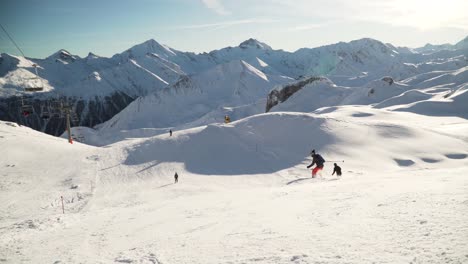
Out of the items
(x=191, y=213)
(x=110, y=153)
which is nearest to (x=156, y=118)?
(x=110, y=153)

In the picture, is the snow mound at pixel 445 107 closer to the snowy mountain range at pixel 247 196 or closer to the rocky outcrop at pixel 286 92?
the snowy mountain range at pixel 247 196

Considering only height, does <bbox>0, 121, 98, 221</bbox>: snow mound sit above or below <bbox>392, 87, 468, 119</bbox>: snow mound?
below

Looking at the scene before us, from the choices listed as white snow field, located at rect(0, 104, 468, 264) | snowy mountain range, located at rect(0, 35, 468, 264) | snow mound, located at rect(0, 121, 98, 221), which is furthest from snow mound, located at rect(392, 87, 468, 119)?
snow mound, located at rect(0, 121, 98, 221)

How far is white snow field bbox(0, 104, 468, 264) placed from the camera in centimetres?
834

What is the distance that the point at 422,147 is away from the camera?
32.0 meters

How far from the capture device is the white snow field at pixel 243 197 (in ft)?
27.4

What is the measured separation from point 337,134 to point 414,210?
86.9ft

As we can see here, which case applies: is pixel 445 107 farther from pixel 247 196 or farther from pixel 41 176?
pixel 41 176

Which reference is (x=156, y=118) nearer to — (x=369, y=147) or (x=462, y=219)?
(x=369, y=147)

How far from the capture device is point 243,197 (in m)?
16.6

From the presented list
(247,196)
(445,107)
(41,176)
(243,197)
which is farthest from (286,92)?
(243,197)

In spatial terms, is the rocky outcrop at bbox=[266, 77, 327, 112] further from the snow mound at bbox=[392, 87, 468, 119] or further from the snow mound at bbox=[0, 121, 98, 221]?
the snow mound at bbox=[0, 121, 98, 221]

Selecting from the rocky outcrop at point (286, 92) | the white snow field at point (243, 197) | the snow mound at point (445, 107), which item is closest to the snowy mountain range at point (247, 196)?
the white snow field at point (243, 197)

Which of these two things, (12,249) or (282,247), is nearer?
(282,247)
